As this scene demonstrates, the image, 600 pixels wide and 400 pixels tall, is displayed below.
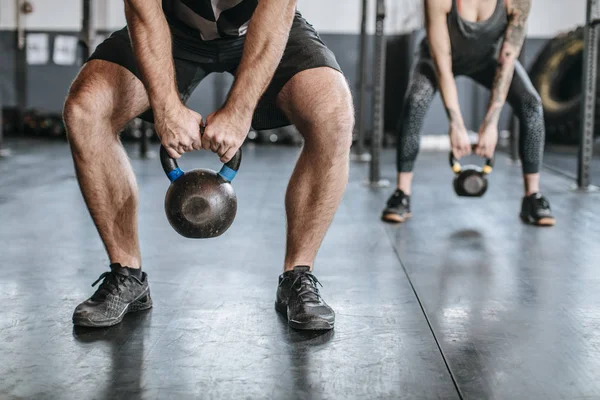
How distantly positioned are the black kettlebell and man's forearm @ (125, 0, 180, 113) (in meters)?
0.15

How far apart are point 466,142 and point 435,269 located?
2.11 ft

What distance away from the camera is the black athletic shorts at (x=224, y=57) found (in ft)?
5.38

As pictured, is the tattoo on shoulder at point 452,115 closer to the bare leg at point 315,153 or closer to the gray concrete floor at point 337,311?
the gray concrete floor at point 337,311

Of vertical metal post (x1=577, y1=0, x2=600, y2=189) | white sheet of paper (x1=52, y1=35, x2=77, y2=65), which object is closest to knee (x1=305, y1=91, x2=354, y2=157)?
vertical metal post (x1=577, y1=0, x2=600, y2=189)

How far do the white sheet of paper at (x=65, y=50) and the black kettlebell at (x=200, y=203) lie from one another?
6.47 m

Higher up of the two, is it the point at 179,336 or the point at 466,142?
the point at 466,142

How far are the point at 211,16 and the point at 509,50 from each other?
1.48 metres

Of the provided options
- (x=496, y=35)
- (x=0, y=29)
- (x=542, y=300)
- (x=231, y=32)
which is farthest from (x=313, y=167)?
(x=0, y=29)

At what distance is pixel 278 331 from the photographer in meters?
1.55

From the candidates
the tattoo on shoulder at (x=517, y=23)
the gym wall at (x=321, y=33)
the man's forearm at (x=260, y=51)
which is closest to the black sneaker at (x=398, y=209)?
the tattoo on shoulder at (x=517, y=23)

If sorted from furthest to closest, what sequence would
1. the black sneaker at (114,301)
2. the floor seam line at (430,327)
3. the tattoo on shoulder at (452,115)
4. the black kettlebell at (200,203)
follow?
the tattoo on shoulder at (452,115), the black sneaker at (114,301), the black kettlebell at (200,203), the floor seam line at (430,327)

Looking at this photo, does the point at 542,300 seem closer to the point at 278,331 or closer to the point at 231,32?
the point at 278,331

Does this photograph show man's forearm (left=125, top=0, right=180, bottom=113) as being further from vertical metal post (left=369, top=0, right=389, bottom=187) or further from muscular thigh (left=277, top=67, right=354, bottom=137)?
vertical metal post (left=369, top=0, right=389, bottom=187)

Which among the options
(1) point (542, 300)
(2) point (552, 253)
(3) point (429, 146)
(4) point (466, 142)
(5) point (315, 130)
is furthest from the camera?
(3) point (429, 146)
